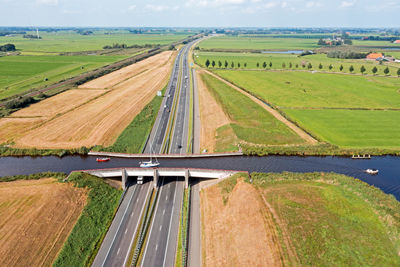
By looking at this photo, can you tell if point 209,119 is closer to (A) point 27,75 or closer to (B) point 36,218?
(B) point 36,218

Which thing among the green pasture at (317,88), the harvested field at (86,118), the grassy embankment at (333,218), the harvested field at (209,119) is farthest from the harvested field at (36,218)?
the green pasture at (317,88)

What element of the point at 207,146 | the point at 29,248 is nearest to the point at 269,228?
the point at 207,146

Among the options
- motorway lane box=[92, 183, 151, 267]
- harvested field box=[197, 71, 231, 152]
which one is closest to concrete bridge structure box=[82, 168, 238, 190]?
motorway lane box=[92, 183, 151, 267]

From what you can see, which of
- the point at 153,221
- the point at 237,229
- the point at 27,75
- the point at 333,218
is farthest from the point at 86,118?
the point at 27,75

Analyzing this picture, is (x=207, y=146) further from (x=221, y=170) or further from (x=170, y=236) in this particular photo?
(x=170, y=236)

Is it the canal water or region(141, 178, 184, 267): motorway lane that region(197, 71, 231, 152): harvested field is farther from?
region(141, 178, 184, 267): motorway lane

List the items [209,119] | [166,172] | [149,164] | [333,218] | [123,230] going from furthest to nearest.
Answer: [209,119] → [149,164] → [166,172] → [123,230] → [333,218]
